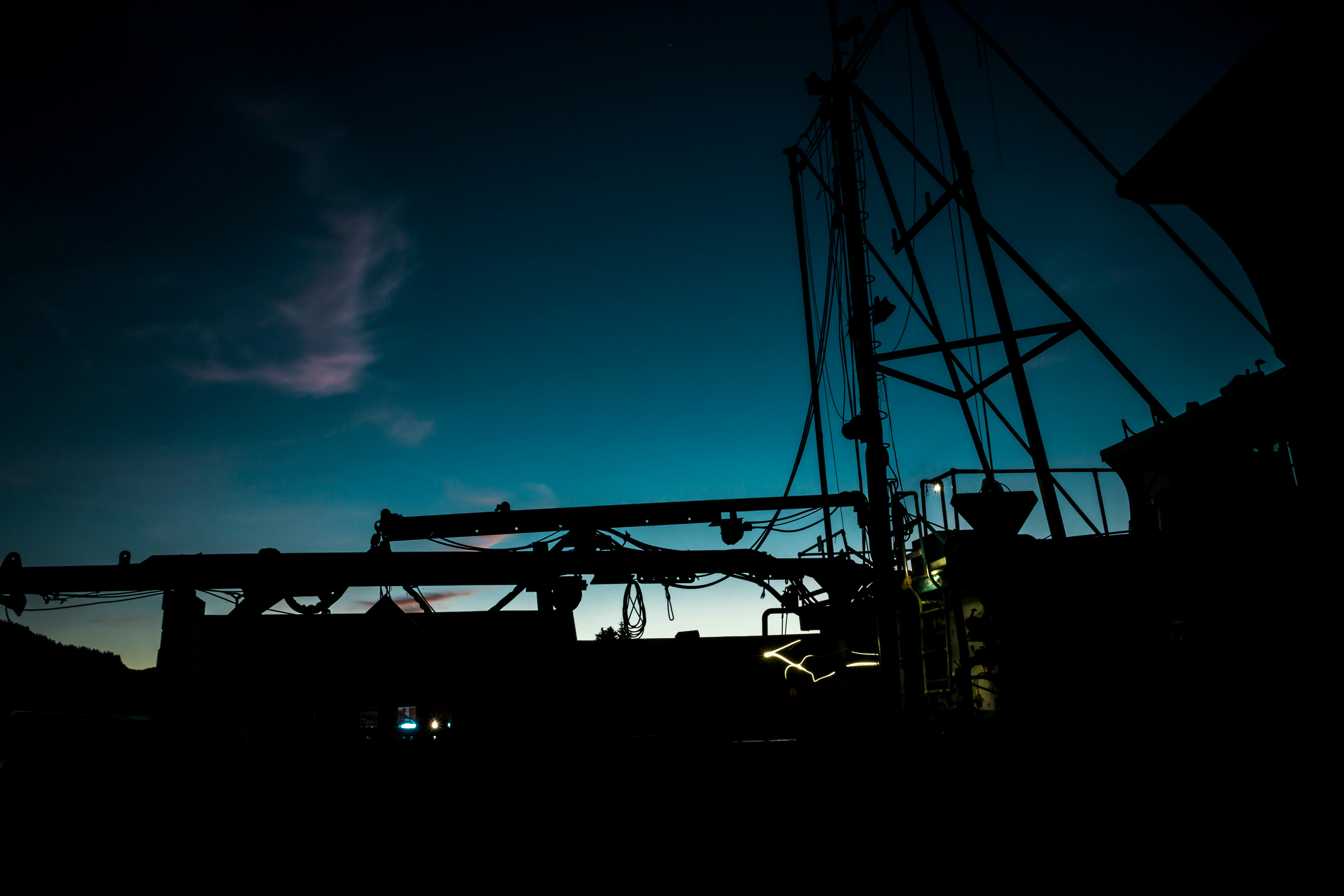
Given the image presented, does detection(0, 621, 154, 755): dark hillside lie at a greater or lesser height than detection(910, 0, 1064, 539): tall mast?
lesser

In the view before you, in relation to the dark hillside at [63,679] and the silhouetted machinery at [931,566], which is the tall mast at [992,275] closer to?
the silhouetted machinery at [931,566]

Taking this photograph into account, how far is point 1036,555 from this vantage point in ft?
28.5

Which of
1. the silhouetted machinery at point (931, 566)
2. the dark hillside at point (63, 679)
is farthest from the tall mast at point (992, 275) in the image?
the dark hillside at point (63, 679)

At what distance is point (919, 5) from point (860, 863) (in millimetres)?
13445

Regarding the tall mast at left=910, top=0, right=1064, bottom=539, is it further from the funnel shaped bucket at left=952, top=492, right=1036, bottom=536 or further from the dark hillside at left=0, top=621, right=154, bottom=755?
the dark hillside at left=0, top=621, right=154, bottom=755

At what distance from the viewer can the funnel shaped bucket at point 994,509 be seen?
9.45m

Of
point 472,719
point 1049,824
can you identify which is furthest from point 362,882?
point 472,719

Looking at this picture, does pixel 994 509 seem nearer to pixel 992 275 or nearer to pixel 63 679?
pixel 992 275

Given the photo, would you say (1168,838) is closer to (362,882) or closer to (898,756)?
(898,756)

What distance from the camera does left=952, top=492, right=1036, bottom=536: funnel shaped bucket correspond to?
9453 millimetres

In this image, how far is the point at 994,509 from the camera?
31.1ft

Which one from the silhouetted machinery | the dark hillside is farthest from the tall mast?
the dark hillside

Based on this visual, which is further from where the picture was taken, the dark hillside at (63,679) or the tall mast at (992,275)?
the dark hillside at (63,679)

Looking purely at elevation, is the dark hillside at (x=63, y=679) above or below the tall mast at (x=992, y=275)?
below
